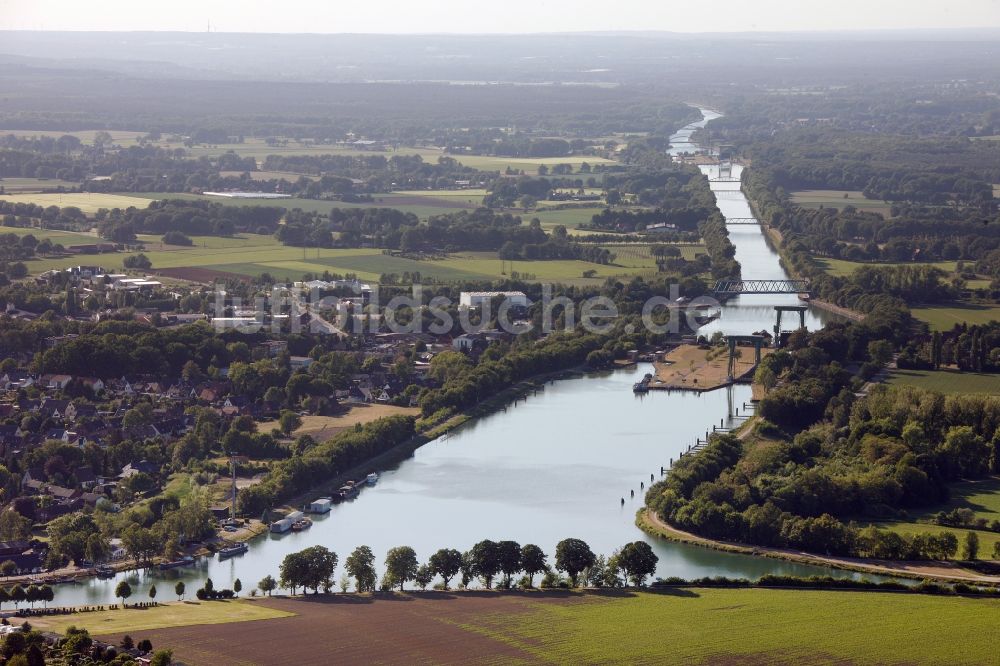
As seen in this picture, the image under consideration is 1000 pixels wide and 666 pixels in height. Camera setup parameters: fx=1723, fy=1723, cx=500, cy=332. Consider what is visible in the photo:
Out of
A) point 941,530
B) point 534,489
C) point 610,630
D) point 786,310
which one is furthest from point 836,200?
point 610,630

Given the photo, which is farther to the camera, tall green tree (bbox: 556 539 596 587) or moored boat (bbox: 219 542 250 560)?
moored boat (bbox: 219 542 250 560)

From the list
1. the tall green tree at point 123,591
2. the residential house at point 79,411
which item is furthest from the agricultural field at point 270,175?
the tall green tree at point 123,591

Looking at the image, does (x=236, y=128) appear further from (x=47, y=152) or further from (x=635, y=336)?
(x=635, y=336)

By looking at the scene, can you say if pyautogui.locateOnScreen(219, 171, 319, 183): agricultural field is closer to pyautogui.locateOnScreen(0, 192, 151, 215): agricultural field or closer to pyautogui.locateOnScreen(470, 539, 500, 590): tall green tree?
pyautogui.locateOnScreen(0, 192, 151, 215): agricultural field

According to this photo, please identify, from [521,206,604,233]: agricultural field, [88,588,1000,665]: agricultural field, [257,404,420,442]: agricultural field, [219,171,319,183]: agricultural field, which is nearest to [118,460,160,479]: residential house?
[257,404,420,442]: agricultural field

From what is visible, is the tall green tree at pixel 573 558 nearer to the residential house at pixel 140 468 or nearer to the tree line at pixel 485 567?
the tree line at pixel 485 567

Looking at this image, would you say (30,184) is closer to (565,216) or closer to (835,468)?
(565,216)

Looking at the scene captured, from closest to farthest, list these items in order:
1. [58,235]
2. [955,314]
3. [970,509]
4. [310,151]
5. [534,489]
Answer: [970,509]
[534,489]
[955,314]
[58,235]
[310,151]
